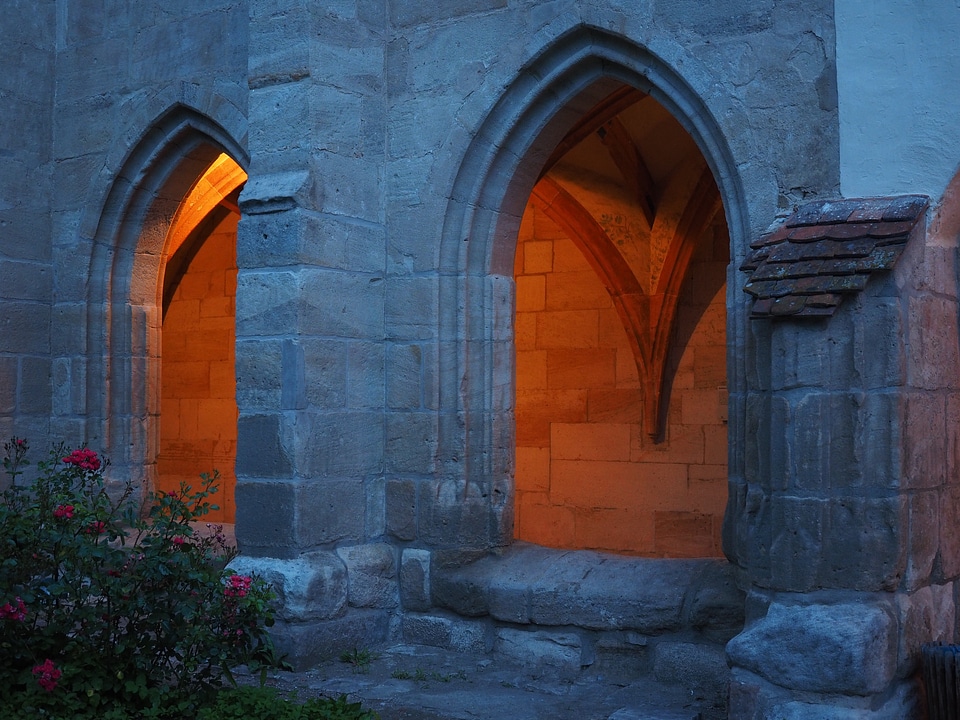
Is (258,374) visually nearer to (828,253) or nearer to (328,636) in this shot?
(328,636)

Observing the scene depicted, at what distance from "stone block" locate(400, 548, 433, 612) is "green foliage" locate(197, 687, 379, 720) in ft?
3.91

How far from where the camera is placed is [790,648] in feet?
12.1

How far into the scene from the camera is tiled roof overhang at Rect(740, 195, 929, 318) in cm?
370

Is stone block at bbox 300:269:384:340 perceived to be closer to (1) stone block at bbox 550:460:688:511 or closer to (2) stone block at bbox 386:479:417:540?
(2) stone block at bbox 386:479:417:540

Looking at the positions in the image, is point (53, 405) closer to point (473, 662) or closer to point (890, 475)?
point (473, 662)

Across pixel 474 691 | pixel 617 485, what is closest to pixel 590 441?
pixel 617 485

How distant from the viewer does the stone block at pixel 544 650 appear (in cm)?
467

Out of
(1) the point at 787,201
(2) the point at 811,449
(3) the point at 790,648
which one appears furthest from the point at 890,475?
(1) the point at 787,201

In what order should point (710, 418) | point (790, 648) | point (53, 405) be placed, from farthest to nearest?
1. point (710, 418)
2. point (53, 405)
3. point (790, 648)

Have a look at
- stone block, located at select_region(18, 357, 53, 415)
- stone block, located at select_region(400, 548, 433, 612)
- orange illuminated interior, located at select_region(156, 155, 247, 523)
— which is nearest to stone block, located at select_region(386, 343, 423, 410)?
stone block, located at select_region(400, 548, 433, 612)

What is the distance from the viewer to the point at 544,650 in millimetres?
4750

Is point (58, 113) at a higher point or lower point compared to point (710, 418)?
higher

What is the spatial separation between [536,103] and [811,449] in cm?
208

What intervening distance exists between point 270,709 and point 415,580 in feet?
4.66
